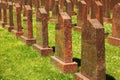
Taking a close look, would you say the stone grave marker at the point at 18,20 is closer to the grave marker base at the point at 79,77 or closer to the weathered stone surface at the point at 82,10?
the weathered stone surface at the point at 82,10

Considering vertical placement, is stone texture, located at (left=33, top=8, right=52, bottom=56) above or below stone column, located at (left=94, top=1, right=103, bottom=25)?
below

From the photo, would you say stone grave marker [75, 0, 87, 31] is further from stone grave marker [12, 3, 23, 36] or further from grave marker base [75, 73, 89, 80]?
grave marker base [75, 73, 89, 80]

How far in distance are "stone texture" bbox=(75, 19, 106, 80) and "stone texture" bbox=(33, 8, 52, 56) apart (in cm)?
302

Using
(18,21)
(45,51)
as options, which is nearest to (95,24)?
(45,51)

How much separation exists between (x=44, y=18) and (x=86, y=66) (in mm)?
3470

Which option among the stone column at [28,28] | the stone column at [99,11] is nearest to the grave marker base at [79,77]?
the stone column at [28,28]

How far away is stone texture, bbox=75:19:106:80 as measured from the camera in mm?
7547

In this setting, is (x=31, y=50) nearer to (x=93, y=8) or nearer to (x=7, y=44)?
(x=7, y=44)

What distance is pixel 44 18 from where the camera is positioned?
11141 mm

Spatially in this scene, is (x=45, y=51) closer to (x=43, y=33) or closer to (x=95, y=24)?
(x=43, y=33)

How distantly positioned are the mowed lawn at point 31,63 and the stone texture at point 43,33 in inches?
8.9

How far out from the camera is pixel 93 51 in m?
7.73

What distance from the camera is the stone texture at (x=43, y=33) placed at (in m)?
11.1

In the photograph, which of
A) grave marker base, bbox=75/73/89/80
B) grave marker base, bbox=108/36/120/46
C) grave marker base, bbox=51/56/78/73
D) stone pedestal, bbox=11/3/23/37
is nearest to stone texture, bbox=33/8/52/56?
grave marker base, bbox=51/56/78/73
